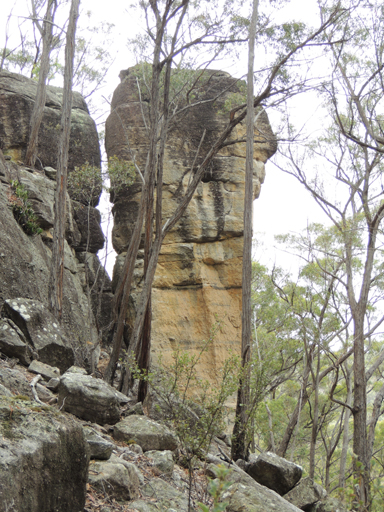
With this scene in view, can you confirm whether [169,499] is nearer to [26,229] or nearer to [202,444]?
[202,444]

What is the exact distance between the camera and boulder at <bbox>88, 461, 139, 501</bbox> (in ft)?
12.3

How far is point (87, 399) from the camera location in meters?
5.21

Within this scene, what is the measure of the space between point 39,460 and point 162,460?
2580 millimetres

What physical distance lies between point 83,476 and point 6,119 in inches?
516

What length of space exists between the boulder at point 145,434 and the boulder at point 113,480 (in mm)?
1257

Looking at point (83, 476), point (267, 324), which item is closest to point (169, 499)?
point (83, 476)

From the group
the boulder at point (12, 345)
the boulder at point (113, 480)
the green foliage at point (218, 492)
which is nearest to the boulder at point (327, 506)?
the boulder at point (113, 480)

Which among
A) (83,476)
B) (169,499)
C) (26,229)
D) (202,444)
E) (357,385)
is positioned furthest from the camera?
(357,385)

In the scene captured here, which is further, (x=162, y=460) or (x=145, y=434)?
(x=145, y=434)

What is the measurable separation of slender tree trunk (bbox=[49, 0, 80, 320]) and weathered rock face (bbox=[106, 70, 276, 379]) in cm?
415

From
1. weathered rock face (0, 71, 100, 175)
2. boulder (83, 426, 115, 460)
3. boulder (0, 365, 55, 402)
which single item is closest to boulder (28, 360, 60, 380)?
boulder (0, 365, 55, 402)

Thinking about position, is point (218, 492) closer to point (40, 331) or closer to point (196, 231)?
point (40, 331)

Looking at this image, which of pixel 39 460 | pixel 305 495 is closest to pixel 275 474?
pixel 305 495

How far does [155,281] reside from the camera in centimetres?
1443
